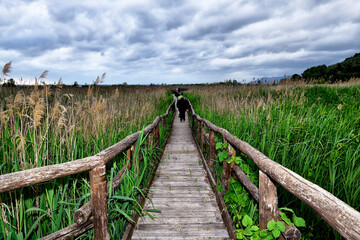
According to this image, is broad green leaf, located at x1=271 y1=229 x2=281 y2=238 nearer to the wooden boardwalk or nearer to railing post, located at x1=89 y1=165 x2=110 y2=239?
the wooden boardwalk

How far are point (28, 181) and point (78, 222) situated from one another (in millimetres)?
646

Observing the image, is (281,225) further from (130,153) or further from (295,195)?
(130,153)

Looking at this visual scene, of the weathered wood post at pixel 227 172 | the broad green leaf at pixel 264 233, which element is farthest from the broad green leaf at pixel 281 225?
the weathered wood post at pixel 227 172

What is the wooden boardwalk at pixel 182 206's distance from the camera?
2.63m

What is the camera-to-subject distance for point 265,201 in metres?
1.84

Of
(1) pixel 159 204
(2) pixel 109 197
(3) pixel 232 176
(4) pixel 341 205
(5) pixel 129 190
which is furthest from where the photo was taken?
(1) pixel 159 204

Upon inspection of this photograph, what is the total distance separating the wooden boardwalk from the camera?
263 centimetres

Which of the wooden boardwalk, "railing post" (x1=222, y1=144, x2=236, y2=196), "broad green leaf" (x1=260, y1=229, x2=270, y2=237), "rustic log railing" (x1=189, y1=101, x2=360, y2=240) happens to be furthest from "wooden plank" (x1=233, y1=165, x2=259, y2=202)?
the wooden boardwalk

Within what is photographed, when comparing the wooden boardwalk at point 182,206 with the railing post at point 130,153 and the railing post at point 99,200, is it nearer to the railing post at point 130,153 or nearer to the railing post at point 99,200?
the railing post at point 130,153

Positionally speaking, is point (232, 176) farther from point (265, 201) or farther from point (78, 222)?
point (78, 222)

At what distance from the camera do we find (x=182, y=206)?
3236mm

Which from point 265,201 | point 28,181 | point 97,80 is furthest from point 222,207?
point 97,80

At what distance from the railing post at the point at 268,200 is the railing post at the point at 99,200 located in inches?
57.1

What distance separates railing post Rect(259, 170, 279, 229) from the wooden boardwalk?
91 centimetres
